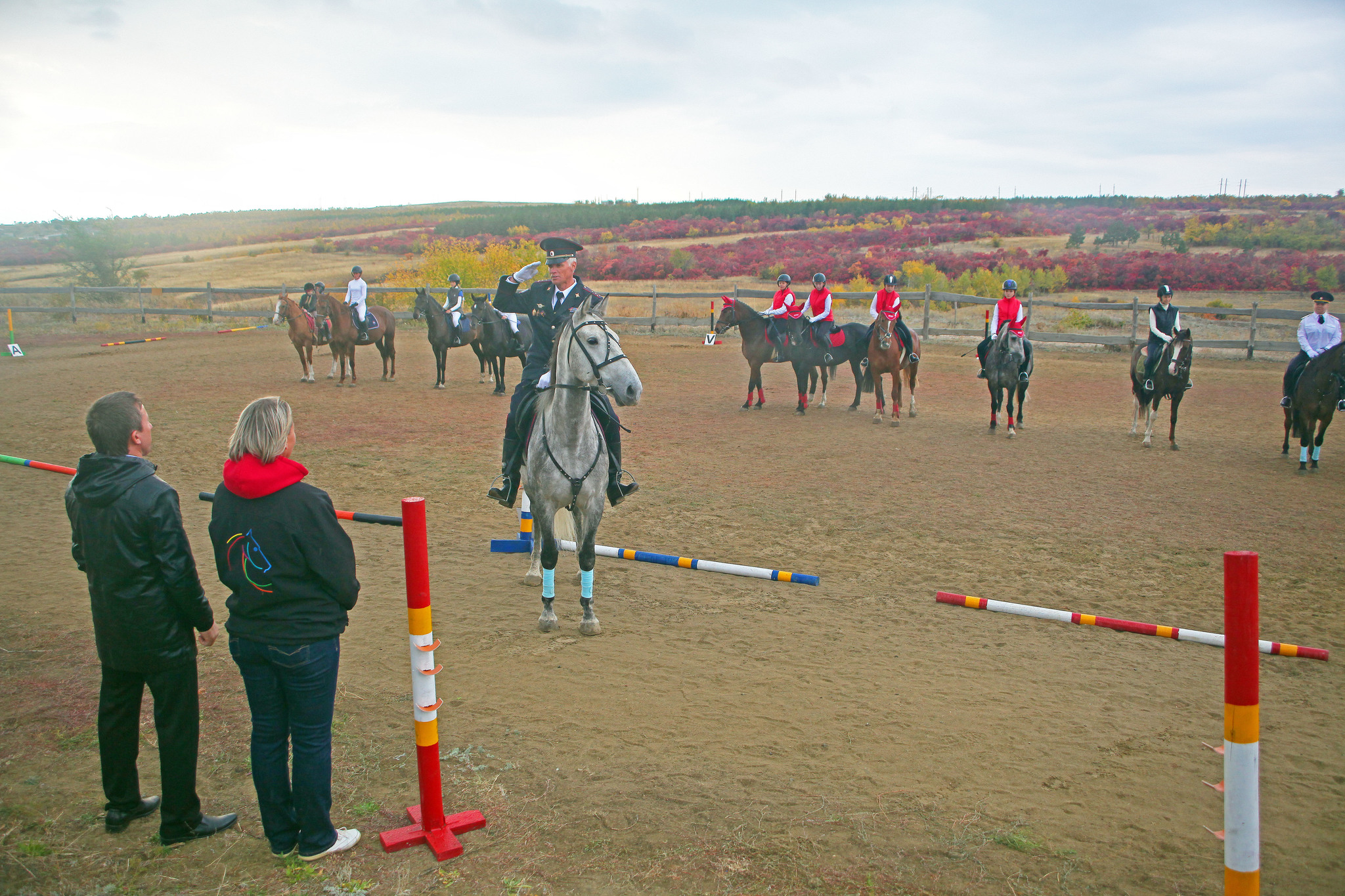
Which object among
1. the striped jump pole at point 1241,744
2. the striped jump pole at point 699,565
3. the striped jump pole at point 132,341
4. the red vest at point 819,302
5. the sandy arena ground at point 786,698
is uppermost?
the red vest at point 819,302

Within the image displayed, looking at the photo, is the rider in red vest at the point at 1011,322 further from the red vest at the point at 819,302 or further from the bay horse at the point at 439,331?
the bay horse at the point at 439,331

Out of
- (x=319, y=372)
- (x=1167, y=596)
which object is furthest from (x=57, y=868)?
(x=319, y=372)

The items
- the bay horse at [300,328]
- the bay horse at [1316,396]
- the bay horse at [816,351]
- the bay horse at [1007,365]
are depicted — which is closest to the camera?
the bay horse at [1316,396]

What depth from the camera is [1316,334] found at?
10.7 metres

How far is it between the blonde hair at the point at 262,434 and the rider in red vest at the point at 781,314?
12866mm

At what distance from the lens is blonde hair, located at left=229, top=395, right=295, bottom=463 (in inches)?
115

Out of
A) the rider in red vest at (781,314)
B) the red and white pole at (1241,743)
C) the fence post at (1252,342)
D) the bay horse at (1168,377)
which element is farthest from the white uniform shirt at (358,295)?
the fence post at (1252,342)

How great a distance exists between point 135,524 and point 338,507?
5.86 metres

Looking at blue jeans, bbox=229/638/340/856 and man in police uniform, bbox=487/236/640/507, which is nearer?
blue jeans, bbox=229/638/340/856

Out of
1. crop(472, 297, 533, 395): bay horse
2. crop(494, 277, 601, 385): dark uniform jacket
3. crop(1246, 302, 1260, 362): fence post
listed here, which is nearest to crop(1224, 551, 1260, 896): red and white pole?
crop(494, 277, 601, 385): dark uniform jacket

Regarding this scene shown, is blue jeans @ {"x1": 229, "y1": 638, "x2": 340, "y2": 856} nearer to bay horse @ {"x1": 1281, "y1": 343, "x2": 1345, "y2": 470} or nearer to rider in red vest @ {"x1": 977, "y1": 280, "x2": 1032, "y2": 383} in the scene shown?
rider in red vest @ {"x1": 977, "y1": 280, "x2": 1032, "y2": 383}

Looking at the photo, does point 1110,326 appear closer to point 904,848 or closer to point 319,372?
point 319,372

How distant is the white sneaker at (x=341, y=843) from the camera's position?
3.22 m

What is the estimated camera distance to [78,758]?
12.9 ft
